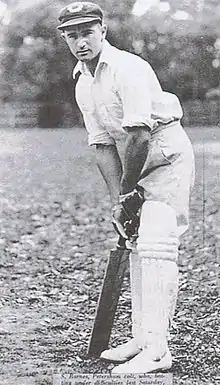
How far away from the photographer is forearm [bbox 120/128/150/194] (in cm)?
274

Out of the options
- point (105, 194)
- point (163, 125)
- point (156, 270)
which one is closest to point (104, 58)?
point (163, 125)

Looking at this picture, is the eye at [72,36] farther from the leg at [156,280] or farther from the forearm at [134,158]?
the leg at [156,280]

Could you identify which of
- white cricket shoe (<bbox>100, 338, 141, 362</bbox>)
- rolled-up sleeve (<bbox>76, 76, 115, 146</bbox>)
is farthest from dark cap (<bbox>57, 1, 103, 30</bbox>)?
white cricket shoe (<bbox>100, 338, 141, 362</bbox>)

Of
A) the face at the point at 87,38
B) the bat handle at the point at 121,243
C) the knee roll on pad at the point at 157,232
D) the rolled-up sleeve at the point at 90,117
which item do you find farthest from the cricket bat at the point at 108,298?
the face at the point at 87,38

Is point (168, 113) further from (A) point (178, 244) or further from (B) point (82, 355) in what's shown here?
(B) point (82, 355)

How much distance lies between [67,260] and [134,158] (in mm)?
419

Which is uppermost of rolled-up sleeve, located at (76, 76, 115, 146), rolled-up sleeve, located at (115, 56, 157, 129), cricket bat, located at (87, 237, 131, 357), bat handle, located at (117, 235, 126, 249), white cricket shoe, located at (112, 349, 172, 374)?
rolled-up sleeve, located at (115, 56, 157, 129)

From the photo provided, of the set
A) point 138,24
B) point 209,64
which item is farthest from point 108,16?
point 209,64

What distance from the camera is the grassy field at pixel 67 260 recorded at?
2.88m

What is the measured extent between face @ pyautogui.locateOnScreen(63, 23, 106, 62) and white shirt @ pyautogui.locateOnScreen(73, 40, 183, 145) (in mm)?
25

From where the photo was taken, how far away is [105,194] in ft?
9.59

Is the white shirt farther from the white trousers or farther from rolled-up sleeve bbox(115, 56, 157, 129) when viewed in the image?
the white trousers

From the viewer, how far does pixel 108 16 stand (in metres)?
2.89

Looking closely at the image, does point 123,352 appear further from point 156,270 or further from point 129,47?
point 129,47
